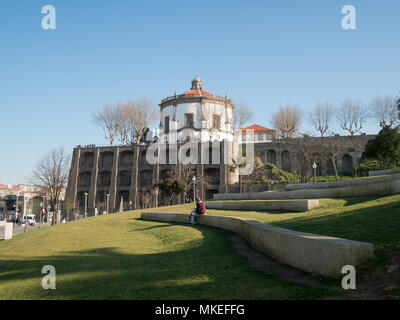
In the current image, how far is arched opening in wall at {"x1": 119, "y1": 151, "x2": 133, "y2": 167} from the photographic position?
63156mm

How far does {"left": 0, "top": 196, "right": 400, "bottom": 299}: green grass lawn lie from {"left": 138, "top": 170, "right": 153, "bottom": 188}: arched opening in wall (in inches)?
1895

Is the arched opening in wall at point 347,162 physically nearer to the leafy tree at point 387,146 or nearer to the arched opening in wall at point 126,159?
the leafy tree at point 387,146

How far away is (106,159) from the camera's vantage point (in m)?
65.1

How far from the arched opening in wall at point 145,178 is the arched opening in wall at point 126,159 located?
3652 mm

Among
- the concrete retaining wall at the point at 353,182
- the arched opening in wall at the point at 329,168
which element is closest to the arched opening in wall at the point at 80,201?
the arched opening in wall at the point at 329,168

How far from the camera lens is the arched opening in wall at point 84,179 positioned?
64062mm

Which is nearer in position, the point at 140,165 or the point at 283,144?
the point at 283,144

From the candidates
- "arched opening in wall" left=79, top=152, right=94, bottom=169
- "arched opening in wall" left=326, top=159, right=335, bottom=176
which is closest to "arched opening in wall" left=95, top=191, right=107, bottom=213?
"arched opening in wall" left=79, top=152, right=94, bottom=169

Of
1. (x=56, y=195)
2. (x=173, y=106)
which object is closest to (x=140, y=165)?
(x=173, y=106)

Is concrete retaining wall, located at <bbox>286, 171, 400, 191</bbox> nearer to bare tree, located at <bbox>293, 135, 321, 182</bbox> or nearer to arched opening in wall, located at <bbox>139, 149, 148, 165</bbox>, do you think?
bare tree, located at <bbox>293, 135, 321, 182</bbox>

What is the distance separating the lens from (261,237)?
8.51 m

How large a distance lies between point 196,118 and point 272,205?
4733 centimetres

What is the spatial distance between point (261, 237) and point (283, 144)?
50.1 m
